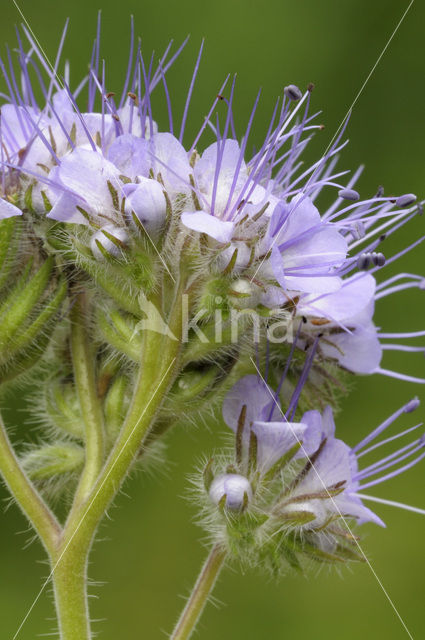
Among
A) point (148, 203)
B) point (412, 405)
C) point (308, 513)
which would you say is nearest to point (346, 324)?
point (412, 405)

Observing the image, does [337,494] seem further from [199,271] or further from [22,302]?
→ [22,302]

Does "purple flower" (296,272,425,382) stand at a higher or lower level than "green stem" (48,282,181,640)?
higher

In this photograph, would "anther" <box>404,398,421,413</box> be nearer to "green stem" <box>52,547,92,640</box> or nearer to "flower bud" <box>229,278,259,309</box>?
"flower bud" <box>229,278,259,309</box>

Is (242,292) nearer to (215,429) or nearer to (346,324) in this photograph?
(346,324)

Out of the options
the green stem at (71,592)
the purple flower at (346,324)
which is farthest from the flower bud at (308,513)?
the green stem at (71,592)

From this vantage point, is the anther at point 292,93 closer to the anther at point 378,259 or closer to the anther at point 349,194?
the anther at point 349,194

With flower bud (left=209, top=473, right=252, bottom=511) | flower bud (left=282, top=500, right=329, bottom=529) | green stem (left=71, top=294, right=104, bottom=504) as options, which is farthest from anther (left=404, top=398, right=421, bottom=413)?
green stem (left=71, top=294, right=104, bottom=504)

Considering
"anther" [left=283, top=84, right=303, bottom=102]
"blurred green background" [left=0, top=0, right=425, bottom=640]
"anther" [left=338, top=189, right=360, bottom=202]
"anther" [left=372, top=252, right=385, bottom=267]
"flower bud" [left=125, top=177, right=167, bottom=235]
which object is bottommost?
"blurred green background" [left=0, top=0, right=425, bottom=640]
